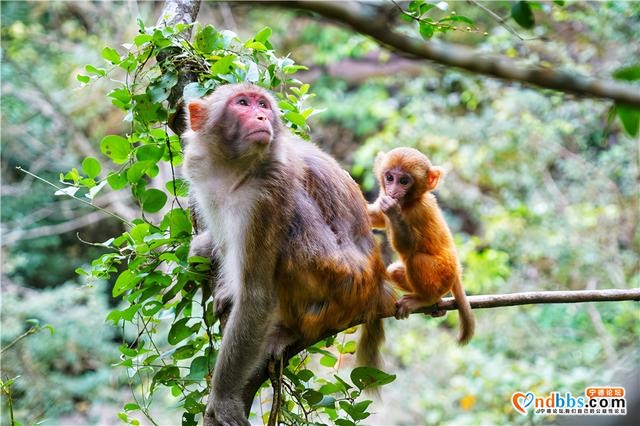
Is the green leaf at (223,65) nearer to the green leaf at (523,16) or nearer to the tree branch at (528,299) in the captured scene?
the tree branch at (528,299)

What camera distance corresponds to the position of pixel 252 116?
3.88m

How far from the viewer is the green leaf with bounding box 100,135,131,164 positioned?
392 cm

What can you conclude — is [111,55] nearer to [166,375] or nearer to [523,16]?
[166,375]

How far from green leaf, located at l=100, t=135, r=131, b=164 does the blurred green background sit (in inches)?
232

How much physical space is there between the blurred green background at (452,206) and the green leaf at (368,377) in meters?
5.48

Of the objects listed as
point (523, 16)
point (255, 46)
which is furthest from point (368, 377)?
point (523, 16)

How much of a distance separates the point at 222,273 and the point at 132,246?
0.55m

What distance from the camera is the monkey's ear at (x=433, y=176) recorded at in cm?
500

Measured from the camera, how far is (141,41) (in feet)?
12.7

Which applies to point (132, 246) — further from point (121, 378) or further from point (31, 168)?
point (31, 168)

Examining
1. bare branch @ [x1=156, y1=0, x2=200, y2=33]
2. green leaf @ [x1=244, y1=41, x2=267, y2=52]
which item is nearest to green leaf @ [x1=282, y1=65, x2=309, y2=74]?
green leaf @ [x1=244, y1=41, x2=267, y2=52]

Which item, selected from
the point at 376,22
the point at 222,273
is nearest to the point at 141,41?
the point at 222,273

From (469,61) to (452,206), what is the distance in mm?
12197

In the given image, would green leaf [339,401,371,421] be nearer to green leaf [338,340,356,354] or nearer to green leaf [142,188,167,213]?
green leaf [338,340,356,354]
